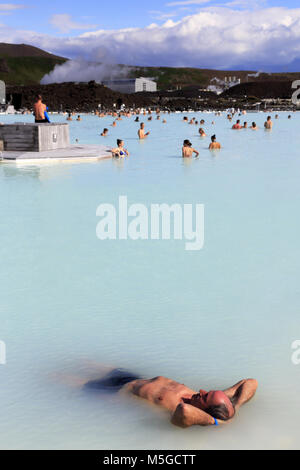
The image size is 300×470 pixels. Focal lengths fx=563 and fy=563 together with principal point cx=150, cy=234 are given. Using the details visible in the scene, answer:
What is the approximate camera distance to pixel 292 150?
25.2 metres

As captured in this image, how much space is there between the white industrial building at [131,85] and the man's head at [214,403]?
144 m

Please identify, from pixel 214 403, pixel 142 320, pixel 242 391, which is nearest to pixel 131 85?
pixel 142 320

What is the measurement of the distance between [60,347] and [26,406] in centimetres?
111

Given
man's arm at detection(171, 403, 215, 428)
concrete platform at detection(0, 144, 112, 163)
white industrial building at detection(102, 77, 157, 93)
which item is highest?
white industrial building at detection(102, 77, 157, 93)

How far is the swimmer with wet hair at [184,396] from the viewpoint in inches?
162

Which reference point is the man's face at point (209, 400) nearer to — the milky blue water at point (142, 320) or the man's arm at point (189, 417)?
the man's arm at point (189, 417)

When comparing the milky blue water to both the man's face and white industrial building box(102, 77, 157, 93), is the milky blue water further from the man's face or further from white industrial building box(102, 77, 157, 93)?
white industrial building box(102, 77, 157, 93)

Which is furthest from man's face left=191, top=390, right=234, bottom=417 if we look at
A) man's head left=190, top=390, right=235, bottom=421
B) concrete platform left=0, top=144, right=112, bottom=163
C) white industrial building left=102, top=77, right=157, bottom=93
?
white industrial building left=102, top=77, right=157, bottom=93

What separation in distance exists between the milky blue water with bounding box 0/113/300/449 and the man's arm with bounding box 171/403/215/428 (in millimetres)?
69

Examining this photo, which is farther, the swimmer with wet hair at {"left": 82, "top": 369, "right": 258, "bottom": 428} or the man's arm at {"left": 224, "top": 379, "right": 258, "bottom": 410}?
the man's arm at {"left": 224, "top": 379, "right": 258, "bottom": 410}

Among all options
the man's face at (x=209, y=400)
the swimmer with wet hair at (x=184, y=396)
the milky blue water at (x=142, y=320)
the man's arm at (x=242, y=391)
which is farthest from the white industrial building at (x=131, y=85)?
the man's face at (x=209, y=400)

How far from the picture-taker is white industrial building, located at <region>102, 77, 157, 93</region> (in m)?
144

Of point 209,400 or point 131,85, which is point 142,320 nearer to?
point 209,400

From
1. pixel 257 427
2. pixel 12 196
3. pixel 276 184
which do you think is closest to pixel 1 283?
pixel 257 427
